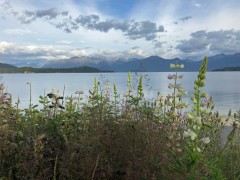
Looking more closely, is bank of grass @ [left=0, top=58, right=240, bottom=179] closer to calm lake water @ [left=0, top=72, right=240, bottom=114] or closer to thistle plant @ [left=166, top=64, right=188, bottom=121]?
thistle plant @ [left=166, top=64, right=188, bottom=121]

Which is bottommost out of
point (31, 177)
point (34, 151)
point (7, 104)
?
point (31, 177)

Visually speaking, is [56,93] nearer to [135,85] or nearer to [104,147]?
[104,147]

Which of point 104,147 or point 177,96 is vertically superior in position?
point 177,96

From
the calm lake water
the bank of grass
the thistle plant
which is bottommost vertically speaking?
the calm lake water

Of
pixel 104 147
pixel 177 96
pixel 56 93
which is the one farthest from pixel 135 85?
pixel 104 147

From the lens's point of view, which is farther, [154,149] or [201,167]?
[154,149]

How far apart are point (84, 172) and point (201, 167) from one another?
1.26 m

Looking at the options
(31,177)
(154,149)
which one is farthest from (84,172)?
(154,149)

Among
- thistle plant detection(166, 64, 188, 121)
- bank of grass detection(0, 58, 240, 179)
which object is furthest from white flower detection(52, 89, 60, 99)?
thistle plant detection(166, 64, 188, 121)

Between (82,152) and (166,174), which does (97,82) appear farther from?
(166,174)

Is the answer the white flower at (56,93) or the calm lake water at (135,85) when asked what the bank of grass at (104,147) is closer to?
the white flower at (56,93)

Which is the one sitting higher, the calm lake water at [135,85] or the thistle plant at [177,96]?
the thistle plant at [177,96]

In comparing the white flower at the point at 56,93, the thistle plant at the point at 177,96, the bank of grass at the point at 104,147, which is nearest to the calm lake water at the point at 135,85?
the white flower at the point at 56,93

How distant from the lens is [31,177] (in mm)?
3861
